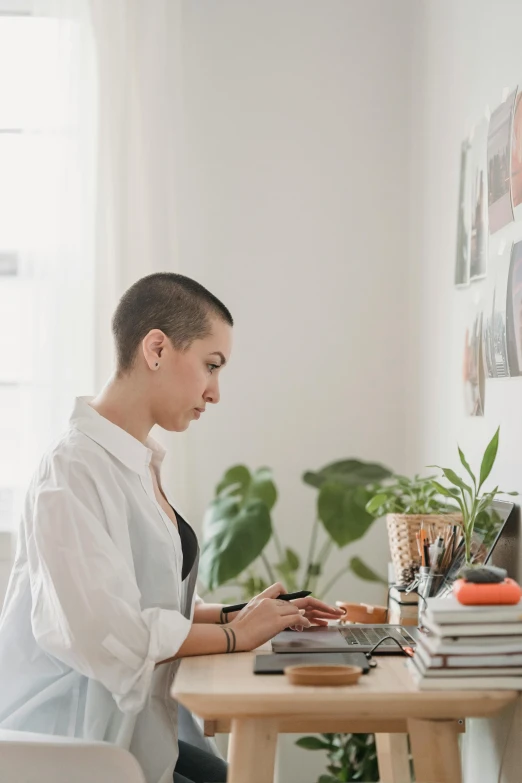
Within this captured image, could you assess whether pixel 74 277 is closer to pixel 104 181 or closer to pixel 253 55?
pixel 104 181

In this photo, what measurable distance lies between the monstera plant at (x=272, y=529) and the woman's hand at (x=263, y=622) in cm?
73

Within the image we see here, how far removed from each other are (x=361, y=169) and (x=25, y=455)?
4.51 feet

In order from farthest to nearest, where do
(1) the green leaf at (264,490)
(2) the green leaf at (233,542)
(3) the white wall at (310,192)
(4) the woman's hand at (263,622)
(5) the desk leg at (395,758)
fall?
(3) the white wall at (310,192)
(1) the green leaf at (264,490)
(2) the green leaf at (233,542)
(5) the desk leg at (395,758)
(4) the woman's hand at (263,622)

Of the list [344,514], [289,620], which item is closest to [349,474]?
[344,514]

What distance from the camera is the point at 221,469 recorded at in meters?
2.89

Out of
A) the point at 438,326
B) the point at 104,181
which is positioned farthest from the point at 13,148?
the point at 438,326

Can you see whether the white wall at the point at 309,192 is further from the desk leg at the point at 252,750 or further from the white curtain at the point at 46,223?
the desk leg at the point at 252,750

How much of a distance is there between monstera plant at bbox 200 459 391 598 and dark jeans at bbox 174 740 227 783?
2.39 feet

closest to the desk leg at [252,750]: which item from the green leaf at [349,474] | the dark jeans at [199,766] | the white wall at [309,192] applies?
the dark jeans at [199,766]

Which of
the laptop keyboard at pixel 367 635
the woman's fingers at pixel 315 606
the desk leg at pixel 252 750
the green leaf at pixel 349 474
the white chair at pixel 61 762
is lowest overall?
the white chair at pixel 61 762

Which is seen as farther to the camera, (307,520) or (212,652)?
(307,520)

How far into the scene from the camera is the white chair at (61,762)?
1232 mm

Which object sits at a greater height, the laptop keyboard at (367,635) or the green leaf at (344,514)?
the green leaf at (344,514)

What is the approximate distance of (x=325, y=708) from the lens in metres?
1.12
